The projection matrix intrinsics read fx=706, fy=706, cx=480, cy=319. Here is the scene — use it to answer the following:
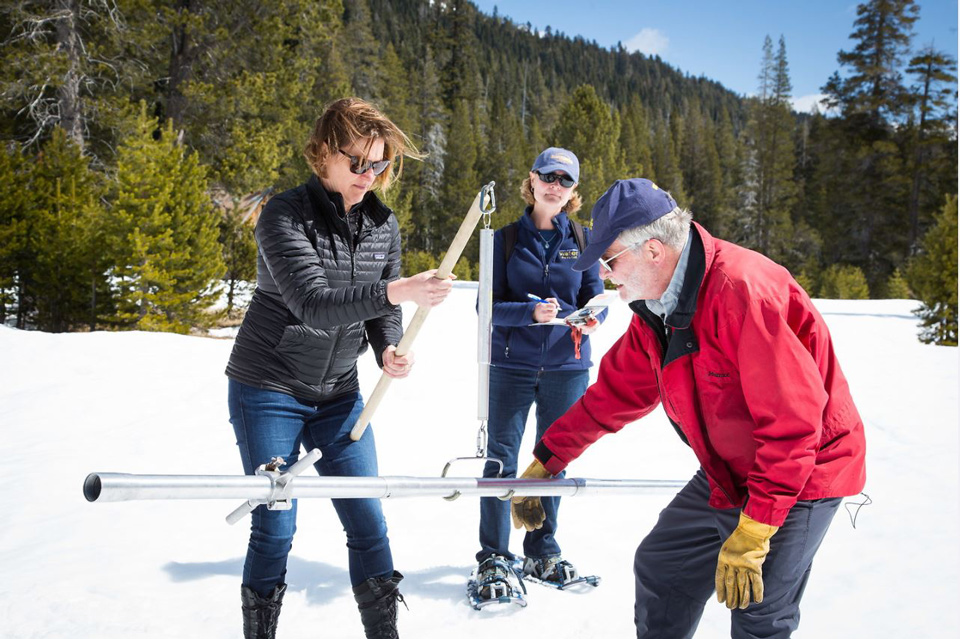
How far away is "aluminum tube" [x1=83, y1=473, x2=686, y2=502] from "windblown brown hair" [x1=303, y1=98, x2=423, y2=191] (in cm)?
112

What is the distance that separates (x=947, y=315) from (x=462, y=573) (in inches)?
647

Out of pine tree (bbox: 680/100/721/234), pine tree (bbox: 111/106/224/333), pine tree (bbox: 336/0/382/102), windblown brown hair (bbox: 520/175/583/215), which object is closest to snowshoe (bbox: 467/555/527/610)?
windblown brown hair (bbox: 520/175/583/215)

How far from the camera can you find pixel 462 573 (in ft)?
13.1

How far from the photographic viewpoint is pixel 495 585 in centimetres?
355

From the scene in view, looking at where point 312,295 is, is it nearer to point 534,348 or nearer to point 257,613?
point 257,613

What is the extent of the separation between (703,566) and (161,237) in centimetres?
1261

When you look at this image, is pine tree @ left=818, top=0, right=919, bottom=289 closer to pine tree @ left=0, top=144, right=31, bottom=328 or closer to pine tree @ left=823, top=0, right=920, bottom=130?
pine tree @ left=823, top=0, right=920, bottom=130

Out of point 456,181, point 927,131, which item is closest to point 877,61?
point 927,131

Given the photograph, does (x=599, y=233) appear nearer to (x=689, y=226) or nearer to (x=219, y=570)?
(x=689, y=226)

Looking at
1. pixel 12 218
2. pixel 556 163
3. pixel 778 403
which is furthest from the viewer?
pixel 12 218

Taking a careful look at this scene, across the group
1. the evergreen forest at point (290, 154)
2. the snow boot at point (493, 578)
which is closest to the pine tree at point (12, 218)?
the evergreen forest at point (290, 154)

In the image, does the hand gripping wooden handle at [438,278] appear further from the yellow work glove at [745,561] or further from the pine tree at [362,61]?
the pine tree at [362,61]

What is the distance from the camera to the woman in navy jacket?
3.69 metres

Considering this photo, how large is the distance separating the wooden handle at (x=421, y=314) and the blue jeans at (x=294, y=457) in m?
0.09
